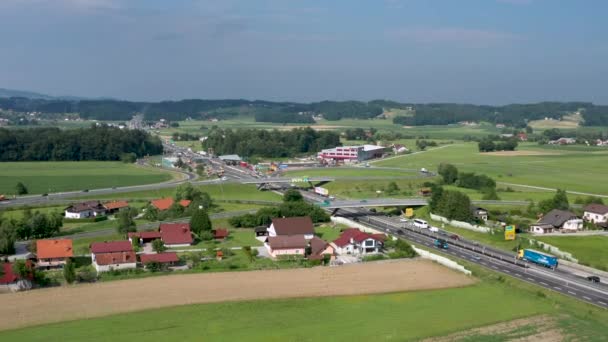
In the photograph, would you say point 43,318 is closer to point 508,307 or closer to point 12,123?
point 508,307

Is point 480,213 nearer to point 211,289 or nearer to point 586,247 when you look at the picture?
point 586,247

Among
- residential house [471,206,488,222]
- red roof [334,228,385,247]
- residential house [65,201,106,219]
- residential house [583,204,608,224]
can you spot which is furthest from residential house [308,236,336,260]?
residential house [583,204,608,224]

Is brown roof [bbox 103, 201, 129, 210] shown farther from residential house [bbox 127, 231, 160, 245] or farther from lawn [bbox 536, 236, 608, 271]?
lawn [bbox 536, 236, 608, 271]

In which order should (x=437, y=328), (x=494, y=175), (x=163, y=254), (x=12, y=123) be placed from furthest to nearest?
(x=12, y=123) < (x=494, y=175) < (x=163, y=254) < (x=437, y=328)

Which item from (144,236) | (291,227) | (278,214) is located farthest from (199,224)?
(278,214)

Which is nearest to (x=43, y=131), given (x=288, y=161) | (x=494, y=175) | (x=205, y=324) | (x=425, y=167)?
(x=288, y=161)
